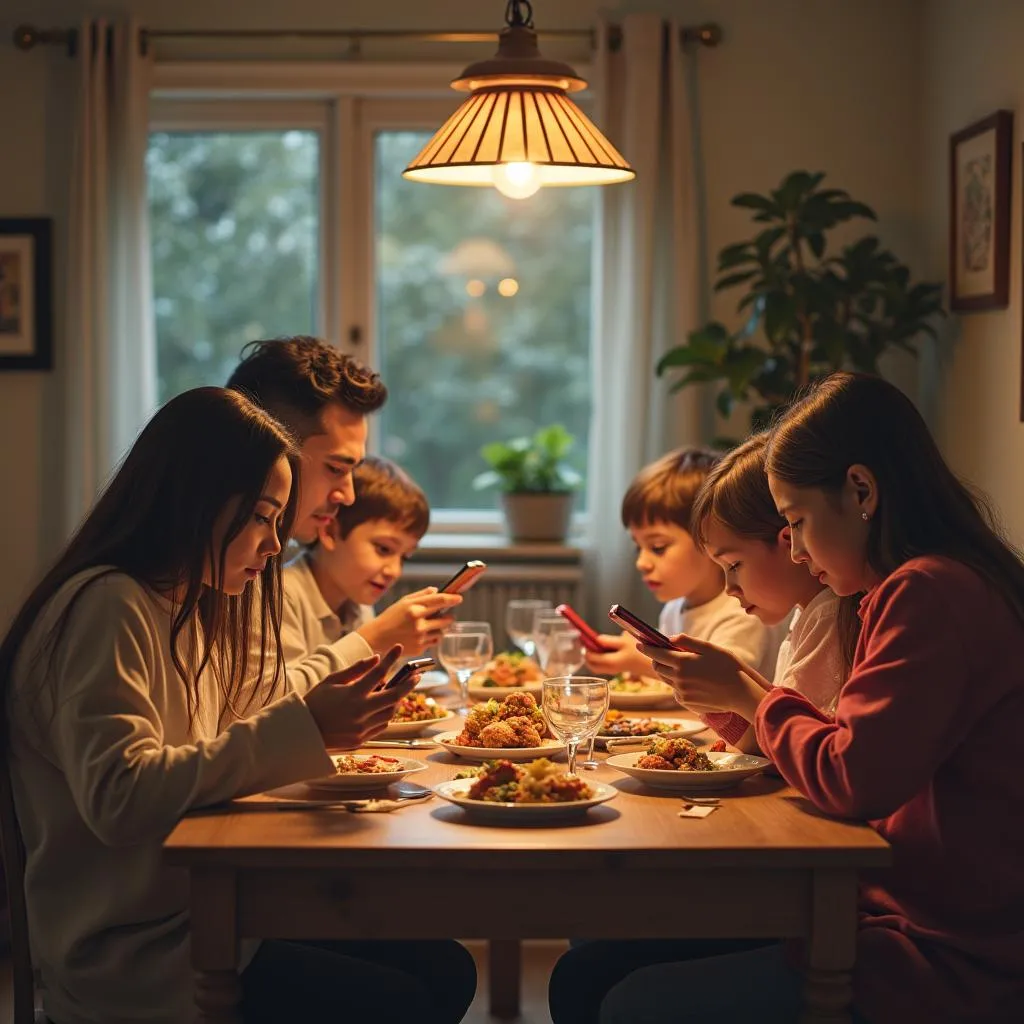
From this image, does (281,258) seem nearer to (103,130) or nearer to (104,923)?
(103,130)

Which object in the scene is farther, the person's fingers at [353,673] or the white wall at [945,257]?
the white wall at [945,257]

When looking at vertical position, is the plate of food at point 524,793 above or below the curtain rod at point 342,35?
below

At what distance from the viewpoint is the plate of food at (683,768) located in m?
1.78

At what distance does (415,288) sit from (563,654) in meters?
2.53

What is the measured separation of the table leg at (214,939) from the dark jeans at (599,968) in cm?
73

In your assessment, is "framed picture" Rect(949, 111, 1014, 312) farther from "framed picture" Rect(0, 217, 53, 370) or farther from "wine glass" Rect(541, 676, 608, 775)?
"framed picture" Rect(0, 217, 53, 370)

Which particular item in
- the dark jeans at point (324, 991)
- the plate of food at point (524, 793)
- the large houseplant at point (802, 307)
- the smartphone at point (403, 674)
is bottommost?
the dark jeans at point (324, 991)

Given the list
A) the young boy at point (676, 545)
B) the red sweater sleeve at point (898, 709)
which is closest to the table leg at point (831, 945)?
the red sweater sleeve at point (898, 709)

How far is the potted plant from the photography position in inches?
179

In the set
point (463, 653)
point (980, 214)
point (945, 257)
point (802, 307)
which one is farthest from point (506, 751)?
point (945, 257)

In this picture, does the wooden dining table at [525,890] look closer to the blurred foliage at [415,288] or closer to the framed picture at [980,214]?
the framed picture at [980,214]

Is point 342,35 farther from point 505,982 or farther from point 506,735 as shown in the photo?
point 506,735

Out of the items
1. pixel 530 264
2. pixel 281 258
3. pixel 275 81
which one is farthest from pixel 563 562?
pixel 275 81

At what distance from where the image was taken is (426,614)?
98.7 inches
